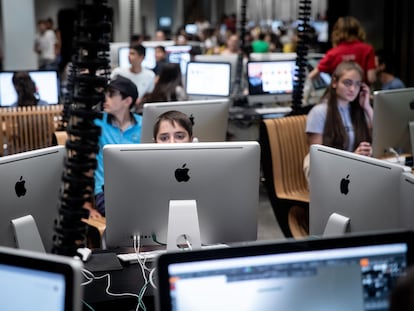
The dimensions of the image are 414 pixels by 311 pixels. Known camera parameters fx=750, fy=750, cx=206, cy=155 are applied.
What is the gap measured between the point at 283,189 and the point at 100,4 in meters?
2.63

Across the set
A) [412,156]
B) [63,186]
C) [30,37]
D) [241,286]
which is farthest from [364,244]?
[30,37]

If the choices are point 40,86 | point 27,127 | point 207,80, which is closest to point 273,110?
point 207,80

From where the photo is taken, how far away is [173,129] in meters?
3.46

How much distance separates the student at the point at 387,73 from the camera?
279 inches

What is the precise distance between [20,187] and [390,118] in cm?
257

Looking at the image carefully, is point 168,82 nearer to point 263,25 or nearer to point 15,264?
point 15,264

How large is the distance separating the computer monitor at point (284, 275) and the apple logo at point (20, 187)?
122 cm

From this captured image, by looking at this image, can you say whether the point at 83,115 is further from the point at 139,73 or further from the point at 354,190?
the point at 139,73

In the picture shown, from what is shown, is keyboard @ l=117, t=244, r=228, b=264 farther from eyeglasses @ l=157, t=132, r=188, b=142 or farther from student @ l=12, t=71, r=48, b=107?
student @ l=12, t=71, r=48, b=107

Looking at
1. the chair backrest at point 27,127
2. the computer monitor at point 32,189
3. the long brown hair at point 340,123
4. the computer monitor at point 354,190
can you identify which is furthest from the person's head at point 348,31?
the computer monitor at point 32,189

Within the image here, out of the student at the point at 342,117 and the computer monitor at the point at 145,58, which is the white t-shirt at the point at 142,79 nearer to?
the computer monitor at the point at 145,58

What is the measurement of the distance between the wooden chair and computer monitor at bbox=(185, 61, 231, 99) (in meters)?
2.74

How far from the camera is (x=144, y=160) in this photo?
2.66 m

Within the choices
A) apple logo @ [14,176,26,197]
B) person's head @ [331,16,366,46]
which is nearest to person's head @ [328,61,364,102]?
apple logo @ [14,176,26,197]
